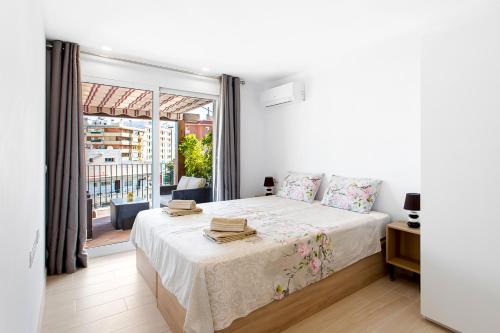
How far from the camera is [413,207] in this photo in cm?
254

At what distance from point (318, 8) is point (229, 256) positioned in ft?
7.00

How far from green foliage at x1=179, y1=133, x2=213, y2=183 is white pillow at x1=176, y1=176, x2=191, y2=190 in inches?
4.3

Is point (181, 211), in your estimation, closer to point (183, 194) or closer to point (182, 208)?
point (182, 208)

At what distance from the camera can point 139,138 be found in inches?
153

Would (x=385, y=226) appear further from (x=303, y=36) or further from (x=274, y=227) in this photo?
(x=303, y=36)

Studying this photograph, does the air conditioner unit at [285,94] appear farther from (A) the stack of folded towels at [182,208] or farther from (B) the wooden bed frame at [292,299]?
(B) the wooden bed frame at [292,299]

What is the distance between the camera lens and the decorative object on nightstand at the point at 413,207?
8.35 ft

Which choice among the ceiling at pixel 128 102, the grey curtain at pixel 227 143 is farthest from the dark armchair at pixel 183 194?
the ceiling at pixel 128 102

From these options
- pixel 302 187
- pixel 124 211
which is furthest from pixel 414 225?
pixel 124 211

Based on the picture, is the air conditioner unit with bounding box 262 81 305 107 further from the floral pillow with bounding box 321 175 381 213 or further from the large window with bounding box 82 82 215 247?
the floral pillow with bounding box 321 175 381 213

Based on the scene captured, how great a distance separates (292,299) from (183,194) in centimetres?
259

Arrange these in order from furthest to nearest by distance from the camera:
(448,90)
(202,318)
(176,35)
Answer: (176,35) < (448,90) < (202,318)

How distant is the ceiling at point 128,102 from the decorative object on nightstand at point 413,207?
3123 millimetres

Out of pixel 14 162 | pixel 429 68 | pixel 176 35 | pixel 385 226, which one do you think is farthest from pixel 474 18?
pixel 14 162
